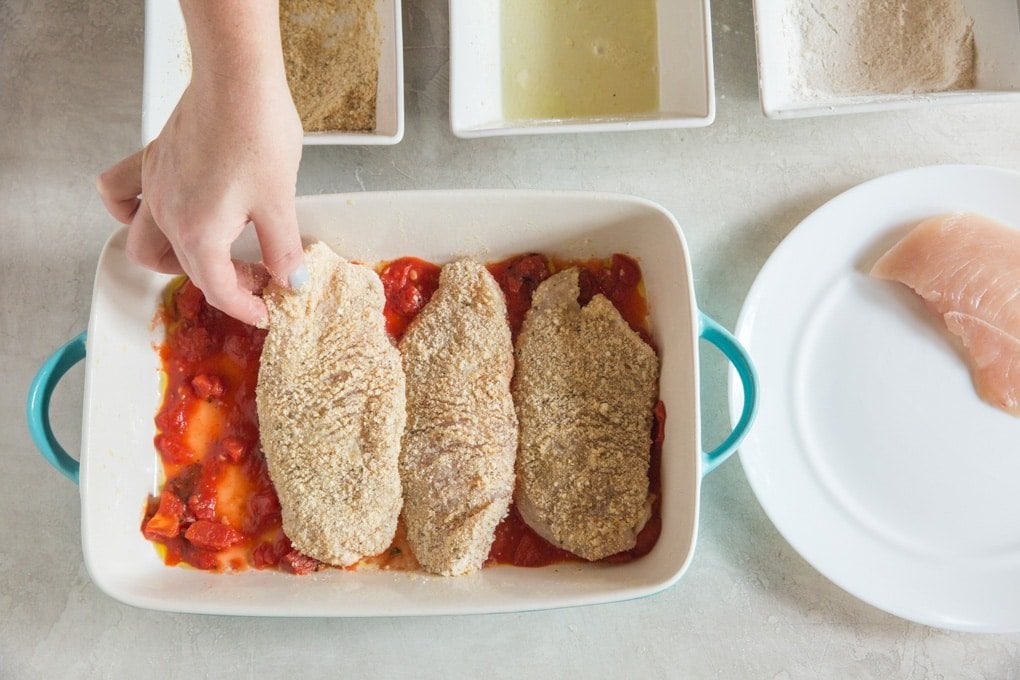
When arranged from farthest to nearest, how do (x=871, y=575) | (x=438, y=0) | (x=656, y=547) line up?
(x=438, y=0) < (x=871, y=575) < (x=656, y=547)

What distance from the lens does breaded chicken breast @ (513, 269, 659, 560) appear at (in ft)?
6.03

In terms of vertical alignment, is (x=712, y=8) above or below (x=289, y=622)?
above

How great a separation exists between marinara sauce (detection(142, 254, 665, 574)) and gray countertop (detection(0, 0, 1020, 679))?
0.27m

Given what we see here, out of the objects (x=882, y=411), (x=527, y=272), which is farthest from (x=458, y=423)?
(x=882, y=411)

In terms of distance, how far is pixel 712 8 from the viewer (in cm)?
214

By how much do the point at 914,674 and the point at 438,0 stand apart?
2.15 metres

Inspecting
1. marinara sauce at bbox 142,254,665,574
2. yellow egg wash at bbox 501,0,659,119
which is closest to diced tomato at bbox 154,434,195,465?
marinara sauce at bbox 142,254,665,574

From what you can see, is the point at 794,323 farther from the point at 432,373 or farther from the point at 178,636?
the point at 178,636

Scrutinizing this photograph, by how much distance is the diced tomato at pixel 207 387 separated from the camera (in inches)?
75.8

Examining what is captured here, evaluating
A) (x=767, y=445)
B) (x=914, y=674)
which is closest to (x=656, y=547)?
(x=767, y=445)

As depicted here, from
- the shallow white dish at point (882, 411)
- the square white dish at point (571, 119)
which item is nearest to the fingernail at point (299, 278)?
the square white dish at point (571, 119)

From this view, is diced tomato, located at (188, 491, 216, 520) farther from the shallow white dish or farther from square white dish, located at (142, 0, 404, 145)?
the shallow white dish

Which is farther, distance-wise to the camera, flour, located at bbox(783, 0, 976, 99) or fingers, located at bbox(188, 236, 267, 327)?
flour, located at bbox(783, 0, 976, 99)

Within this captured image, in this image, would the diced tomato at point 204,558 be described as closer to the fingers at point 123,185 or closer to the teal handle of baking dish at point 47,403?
the teal handle of baking dish at point 47,403
